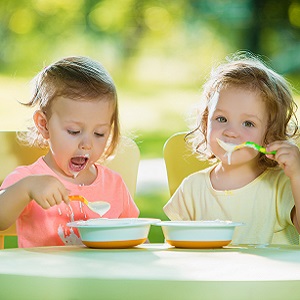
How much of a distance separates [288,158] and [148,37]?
5.05 metres

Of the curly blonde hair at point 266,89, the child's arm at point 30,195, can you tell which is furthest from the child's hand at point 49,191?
the curly blonde hair at point 266,89

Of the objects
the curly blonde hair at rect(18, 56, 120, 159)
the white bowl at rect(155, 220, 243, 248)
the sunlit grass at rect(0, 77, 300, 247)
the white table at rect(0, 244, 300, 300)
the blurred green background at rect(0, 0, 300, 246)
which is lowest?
the white table at rect(0, 244, 300, 300)

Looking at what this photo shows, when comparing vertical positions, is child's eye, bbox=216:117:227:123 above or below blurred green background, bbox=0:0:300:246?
below

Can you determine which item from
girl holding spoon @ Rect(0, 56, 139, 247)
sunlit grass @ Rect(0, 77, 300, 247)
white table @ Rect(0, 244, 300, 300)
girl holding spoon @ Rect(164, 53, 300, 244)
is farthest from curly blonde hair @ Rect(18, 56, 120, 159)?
sunlit grass @ Rect(0, 77, 300, 247)

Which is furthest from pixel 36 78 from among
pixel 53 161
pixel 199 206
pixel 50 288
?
pixel 50 288

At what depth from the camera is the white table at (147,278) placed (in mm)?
1119

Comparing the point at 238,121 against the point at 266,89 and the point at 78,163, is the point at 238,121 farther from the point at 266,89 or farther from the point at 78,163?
the point at 78,163

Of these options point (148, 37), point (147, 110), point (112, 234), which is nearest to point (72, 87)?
point (112, 234)

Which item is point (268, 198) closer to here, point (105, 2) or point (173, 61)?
point (173, 61)

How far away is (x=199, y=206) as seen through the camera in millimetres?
2109

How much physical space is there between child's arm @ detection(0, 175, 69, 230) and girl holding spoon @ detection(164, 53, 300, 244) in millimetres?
503

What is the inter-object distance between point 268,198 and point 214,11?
5.10 meters

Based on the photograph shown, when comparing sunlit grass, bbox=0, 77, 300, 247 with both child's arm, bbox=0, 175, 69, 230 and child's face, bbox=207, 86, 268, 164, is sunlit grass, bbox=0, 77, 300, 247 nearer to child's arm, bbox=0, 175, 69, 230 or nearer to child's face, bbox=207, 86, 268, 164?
child's face, bbox=207, 86, 268, 164

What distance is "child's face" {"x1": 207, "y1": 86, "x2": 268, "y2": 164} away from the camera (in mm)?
2020
